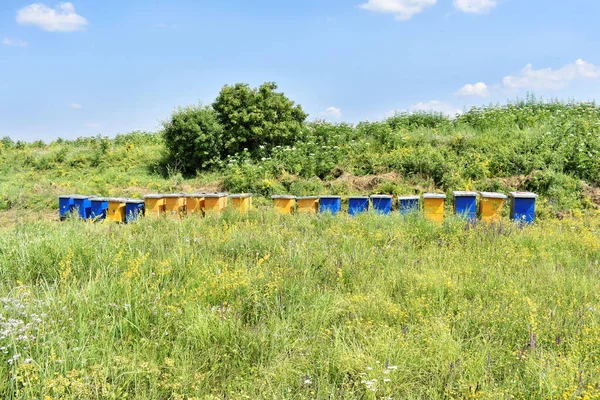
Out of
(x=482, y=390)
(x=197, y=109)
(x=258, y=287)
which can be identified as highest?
(x=197, y=109)

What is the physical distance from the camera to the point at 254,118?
34.6 ft

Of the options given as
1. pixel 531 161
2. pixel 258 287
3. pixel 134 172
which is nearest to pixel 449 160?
pixel 531 161

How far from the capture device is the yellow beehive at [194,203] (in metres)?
6.80

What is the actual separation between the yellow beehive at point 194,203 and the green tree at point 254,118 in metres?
3.92

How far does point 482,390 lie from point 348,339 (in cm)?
75

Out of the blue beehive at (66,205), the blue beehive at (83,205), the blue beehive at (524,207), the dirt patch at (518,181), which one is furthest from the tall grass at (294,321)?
the dirt patch at (518,181)

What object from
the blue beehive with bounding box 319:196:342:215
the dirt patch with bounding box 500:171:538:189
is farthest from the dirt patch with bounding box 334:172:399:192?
the dirt patch with bounding box 500:171:538:189

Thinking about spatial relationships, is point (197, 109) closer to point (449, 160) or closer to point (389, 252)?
point (449, 160)

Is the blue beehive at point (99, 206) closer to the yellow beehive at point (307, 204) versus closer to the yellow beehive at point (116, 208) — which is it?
the yellow beehive at point (116, 208)

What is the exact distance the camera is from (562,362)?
85.1 inches

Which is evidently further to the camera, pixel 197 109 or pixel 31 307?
pixel 197 109

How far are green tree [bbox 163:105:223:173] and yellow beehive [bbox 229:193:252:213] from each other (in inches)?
155

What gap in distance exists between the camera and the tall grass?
2.07 metres

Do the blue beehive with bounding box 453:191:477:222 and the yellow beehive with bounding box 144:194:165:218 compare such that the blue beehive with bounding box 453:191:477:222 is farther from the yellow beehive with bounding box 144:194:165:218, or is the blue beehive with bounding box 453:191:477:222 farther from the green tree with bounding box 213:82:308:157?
the green tree with bounding box 213:82:308:157
